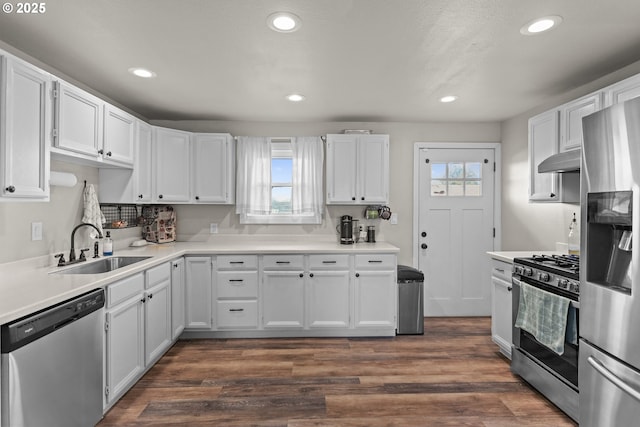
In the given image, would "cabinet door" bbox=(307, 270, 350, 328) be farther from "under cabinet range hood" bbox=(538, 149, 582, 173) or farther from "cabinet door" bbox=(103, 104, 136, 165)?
"cabinet door" bbox=(103, 104, 136, 165)

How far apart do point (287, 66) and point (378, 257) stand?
6.82 ft

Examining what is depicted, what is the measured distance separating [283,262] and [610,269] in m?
2.63

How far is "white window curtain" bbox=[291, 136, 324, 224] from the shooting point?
4062 millimetres

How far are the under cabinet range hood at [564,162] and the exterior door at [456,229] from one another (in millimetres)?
1696

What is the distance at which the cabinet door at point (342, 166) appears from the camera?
3.95 metres

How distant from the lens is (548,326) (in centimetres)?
228

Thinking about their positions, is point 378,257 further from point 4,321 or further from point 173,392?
point 4,321

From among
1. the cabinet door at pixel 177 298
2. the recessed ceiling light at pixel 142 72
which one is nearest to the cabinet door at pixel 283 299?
the cabinet door at pixel 177 298

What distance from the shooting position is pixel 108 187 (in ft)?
10.5

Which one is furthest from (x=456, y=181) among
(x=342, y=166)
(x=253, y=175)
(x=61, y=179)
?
(x=61, y=179)

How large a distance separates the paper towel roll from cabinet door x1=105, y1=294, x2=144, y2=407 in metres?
1.01

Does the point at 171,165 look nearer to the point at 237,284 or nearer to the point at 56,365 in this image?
the point at 237,284

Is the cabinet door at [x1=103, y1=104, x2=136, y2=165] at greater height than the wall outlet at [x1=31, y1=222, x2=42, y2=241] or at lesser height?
greater

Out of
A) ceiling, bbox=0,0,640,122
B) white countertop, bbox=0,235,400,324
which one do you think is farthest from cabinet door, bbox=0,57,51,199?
white countertop, bbox=0,235,400,324
